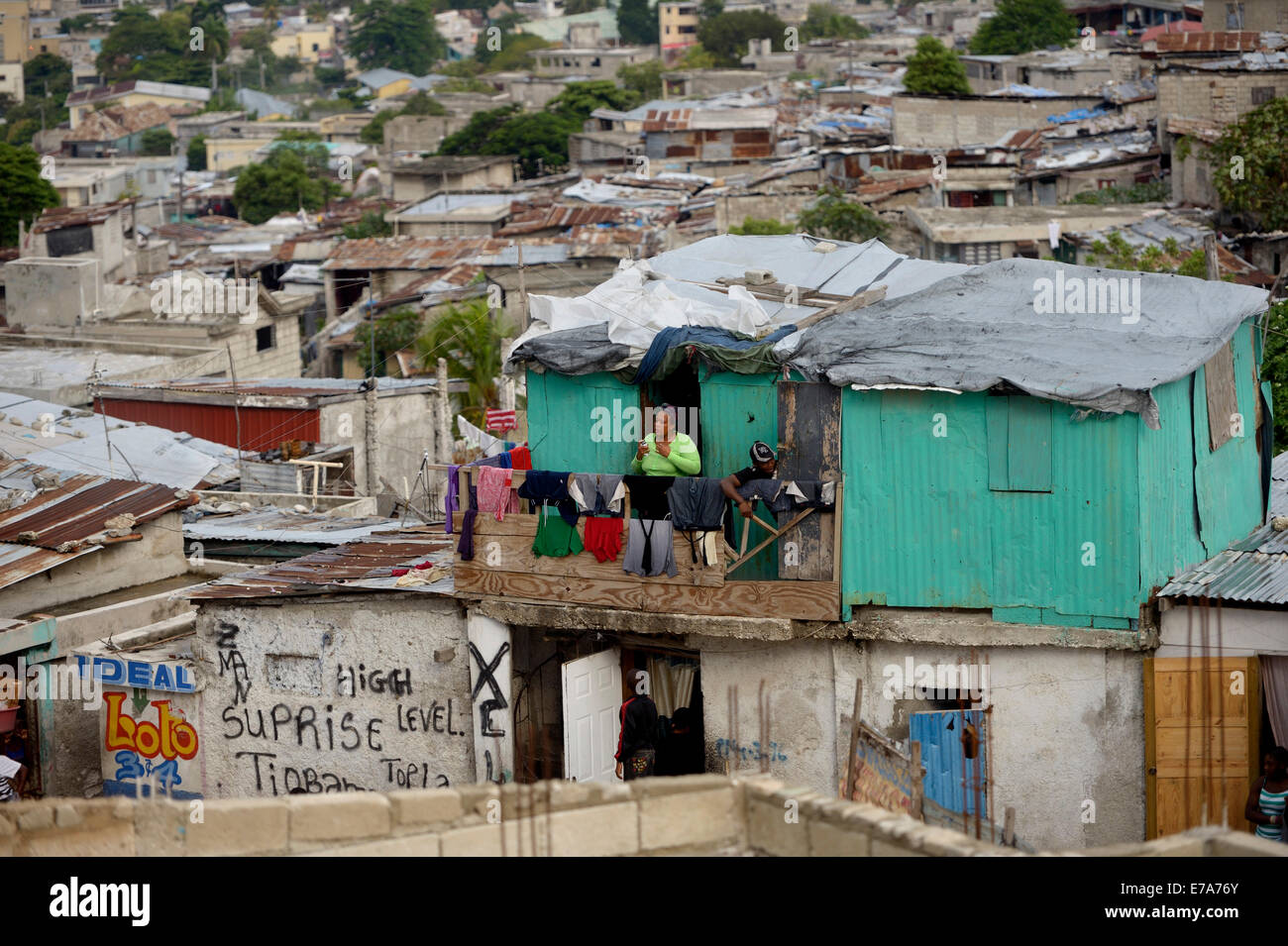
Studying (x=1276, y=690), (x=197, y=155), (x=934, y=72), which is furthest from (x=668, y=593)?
(x=197, y=155)

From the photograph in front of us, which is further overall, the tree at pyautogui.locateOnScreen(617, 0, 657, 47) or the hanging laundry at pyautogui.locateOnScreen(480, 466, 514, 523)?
the tree at pyautogui.locateOnScreen(617, 0, 657, 47)

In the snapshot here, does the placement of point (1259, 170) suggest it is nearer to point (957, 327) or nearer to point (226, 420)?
point (226, 420)

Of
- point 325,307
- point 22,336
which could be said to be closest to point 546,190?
point 325,307

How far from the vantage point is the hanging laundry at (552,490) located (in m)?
13.7

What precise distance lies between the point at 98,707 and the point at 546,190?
41.2m

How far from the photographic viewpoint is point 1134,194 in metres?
38.5

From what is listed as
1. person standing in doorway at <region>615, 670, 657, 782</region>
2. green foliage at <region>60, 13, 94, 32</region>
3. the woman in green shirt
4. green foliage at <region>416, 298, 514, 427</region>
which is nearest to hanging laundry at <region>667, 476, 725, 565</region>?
the woman in green shirt

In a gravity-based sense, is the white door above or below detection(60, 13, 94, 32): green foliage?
below

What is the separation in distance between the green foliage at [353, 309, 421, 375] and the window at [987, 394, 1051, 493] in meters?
24.8

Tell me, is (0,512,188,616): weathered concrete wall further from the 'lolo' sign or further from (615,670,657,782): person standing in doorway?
(615,670,657,782): person standing in doorway

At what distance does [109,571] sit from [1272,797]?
38.6 ft

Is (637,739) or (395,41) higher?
(395,41)

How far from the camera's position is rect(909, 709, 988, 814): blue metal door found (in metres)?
13.0

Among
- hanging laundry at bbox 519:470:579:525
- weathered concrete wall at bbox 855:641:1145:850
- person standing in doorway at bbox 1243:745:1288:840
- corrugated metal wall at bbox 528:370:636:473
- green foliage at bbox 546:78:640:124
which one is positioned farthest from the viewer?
green foliage at bbox 546:78:640:124
